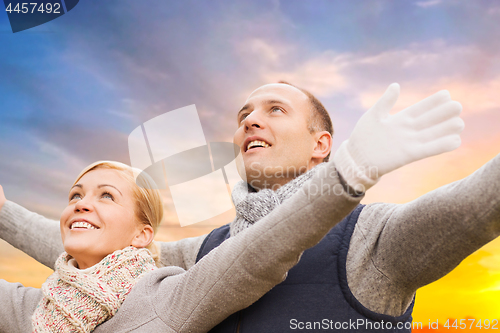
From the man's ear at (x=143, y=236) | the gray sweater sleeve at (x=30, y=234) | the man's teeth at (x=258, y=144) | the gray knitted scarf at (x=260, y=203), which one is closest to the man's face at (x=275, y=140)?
the man's teeth at (x=258, y=144)

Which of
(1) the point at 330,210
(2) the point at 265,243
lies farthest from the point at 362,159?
(2) the point at 265,243

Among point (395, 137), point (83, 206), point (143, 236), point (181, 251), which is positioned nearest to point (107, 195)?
point (83, 206)

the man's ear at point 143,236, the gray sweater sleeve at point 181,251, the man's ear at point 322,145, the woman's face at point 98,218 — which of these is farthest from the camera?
the gray sweater sleeve at point 181,251

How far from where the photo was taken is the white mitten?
874 mm

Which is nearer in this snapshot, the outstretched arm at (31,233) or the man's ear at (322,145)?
the man's ear at (322,145)

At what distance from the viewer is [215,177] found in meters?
2.10

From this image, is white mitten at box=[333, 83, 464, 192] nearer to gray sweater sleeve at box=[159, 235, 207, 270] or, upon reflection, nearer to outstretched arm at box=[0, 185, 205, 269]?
gray sweater sleeve at box=[159, 235, 207, 270]

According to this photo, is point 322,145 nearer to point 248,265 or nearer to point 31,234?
point 248,265

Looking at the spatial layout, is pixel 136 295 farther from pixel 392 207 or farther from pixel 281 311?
pixel 392 207

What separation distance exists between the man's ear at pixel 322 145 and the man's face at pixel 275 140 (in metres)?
0.04

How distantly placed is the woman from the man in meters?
0.18

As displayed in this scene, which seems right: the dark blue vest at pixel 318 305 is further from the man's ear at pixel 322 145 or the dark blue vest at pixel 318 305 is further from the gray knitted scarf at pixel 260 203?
the man's ear at pixel 322 145

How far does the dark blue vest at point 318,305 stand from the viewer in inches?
48.1

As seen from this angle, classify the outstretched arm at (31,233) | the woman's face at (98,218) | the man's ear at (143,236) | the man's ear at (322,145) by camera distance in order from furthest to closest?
1. the outstretched arm at (31,233)
2. the man's ear at (322,145)
3. the man's ear at (143,236)
4. the woman's face at (98,218)
